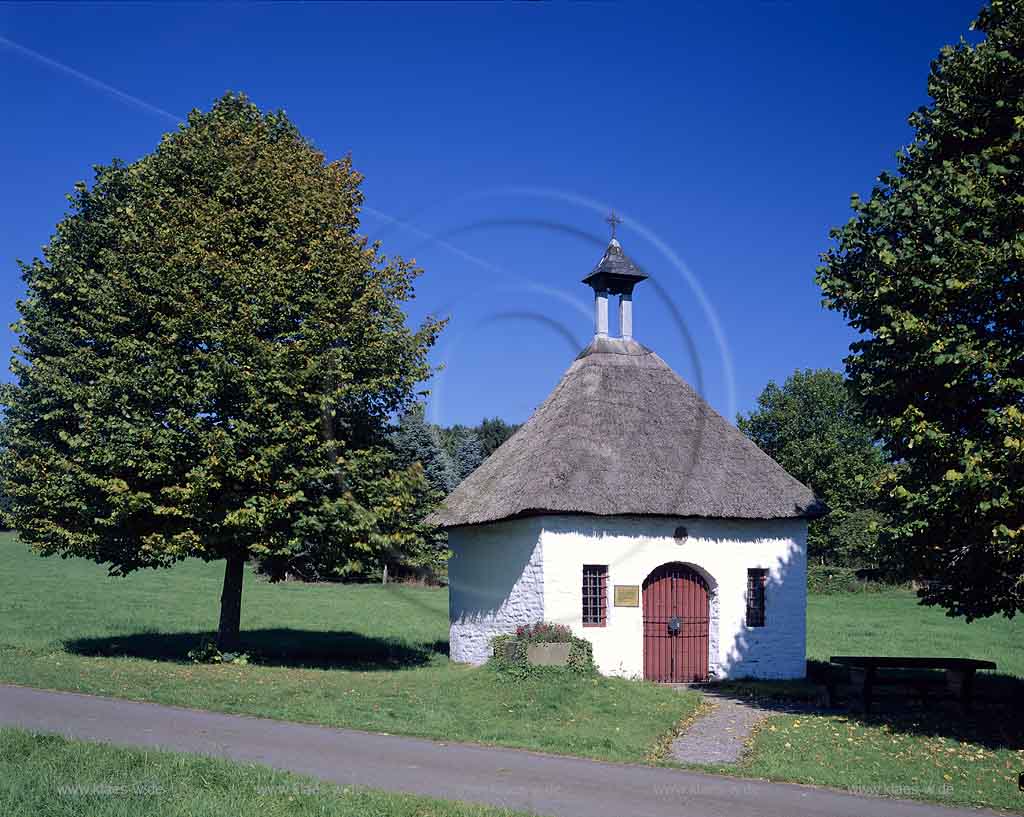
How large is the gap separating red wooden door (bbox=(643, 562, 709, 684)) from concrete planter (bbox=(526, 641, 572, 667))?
2.65m

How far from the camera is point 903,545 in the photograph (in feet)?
46.3

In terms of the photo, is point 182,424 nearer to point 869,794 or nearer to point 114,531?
point 114,531

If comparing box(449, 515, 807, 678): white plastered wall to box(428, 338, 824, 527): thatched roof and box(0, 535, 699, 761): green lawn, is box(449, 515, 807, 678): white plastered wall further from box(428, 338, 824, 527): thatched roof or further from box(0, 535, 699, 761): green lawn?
box(0, 535, 699, 761): green lawn

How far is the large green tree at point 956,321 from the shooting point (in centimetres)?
1245

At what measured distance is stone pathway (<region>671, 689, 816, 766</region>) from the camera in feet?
40.7

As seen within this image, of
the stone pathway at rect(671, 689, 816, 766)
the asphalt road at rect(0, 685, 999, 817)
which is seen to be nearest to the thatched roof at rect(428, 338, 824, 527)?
the stone pathway at rect(671, 689, 816, 766)

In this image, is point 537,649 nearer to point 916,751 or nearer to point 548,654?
point 548,654

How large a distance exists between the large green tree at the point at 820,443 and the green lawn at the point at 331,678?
31.6 meters

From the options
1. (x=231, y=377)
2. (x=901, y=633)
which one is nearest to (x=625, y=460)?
(x=231, y=377)

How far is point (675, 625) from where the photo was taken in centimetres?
2058

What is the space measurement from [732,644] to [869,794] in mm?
11086

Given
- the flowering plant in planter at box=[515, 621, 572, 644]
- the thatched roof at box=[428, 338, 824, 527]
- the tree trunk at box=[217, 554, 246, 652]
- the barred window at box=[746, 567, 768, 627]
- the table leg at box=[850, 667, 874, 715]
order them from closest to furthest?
the table leg at box=[850, 667, 874, 715]
the flowering plant in planter at box=[515, 621, 572, 644]
the thatched roof at box=[428, 338, 824, 527]
the tree trunk at box=[217, 554, 246, 652]
the barred window at box=[746, 567, 768, 627]

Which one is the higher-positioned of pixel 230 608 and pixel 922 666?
pixel 230 608

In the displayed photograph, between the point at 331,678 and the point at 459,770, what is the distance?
8572 mm
